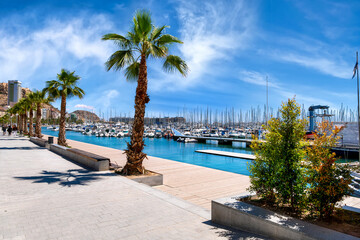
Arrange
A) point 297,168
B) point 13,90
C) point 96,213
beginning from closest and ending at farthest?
point 297,168, point 96,213, point 13,90

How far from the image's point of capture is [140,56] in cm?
952


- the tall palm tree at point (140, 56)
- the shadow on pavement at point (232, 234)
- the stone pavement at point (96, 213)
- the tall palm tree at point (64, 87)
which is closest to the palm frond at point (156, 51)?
the tall palm tree at point (140, 56)

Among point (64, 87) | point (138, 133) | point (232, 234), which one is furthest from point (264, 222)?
point (64, 87)

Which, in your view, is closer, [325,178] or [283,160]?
[325,178]

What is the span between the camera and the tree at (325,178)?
12.3 ft

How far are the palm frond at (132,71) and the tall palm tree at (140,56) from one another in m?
0.61

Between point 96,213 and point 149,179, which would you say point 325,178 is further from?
point 149,179

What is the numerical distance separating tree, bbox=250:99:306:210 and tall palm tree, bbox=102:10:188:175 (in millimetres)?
5147

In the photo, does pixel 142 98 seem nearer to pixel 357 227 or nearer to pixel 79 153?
pixel 79 153

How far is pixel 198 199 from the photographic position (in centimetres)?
701

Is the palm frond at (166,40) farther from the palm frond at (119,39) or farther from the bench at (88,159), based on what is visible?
the bench at (88,159)

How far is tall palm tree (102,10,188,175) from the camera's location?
8930 millimetres

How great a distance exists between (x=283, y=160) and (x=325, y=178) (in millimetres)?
729

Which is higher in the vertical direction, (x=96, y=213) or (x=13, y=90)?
(x=13, y=90)
